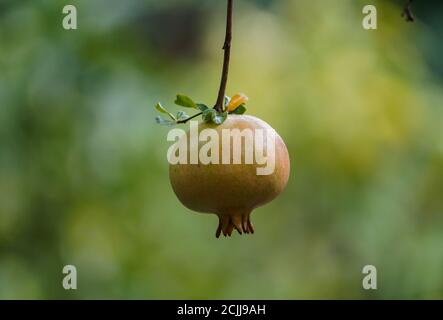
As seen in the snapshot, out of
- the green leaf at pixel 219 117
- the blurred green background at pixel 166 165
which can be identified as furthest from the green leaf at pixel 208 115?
the blurred green background at pixel 166 165

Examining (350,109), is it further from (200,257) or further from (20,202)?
(20,202)

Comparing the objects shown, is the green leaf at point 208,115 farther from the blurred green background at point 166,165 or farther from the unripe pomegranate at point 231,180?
the blurred green background at point 166,165

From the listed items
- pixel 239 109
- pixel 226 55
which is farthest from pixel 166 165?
pixel 226 55

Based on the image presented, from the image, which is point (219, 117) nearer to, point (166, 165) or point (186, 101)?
point (186, 101)

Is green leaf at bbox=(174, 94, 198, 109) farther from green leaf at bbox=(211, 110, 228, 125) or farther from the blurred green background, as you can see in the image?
the blurred green background

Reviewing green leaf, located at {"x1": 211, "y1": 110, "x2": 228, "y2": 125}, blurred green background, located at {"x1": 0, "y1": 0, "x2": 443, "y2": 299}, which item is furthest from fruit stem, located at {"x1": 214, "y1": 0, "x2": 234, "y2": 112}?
blurred green background, located at {"x1": 0, "y1": 0, "x2": 443, "y2": 299}

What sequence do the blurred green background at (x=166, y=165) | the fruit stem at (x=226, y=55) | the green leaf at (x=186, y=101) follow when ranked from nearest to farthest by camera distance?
the fruit stem at (x=226, y=55), the green leaf at (x=186, y=101), the blurred green background at (x=166, y=165)

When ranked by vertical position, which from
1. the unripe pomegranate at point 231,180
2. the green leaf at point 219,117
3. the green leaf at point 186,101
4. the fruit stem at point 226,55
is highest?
the fruit stem at point 226,55

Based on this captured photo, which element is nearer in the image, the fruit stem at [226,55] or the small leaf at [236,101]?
the fruit stem at [226,55]
